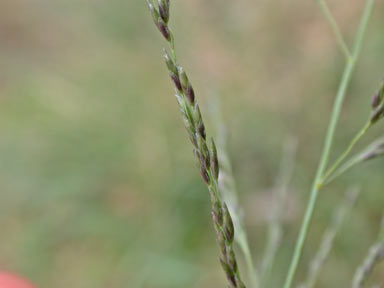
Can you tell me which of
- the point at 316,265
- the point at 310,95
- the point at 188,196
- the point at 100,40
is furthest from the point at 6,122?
the point at 316,265

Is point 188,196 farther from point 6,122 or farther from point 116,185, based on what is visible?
point 6,122

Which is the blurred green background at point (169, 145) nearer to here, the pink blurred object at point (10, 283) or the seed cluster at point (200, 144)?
the pink blurred object at point (10, 283)

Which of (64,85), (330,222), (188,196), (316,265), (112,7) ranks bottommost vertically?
(330,222)

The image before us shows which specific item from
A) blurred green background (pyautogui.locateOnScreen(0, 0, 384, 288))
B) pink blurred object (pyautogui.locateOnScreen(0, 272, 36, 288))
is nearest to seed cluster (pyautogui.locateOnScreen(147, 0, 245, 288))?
pink blurred object (pyautogui.locateOnScreen(0, 272, 36, 288))

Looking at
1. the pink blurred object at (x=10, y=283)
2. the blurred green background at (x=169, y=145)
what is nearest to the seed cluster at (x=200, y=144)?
the pink blurred object at (x=10, y=283)

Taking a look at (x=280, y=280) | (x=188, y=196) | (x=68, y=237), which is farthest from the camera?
(x=68, y=237)

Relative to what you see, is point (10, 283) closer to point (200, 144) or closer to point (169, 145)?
point (200, 144)
